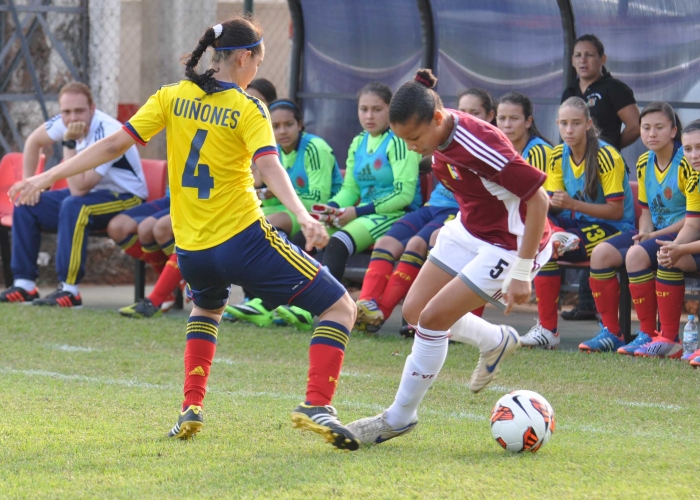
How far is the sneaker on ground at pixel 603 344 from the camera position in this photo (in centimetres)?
637

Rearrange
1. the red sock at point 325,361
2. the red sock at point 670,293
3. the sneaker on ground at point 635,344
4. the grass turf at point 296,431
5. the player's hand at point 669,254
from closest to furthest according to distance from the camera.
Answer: the grass turf at point 296,431, the red sock at point 325,361, the player's hand at point 669,254, the red sock at point 670,293, the sneaker on ground at point 635,344

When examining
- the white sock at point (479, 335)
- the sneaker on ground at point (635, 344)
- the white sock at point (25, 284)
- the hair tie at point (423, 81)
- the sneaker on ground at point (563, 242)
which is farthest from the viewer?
the white sock at point (25, 284)

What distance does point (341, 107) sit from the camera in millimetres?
Result: 9195

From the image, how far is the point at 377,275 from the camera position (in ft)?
22.8

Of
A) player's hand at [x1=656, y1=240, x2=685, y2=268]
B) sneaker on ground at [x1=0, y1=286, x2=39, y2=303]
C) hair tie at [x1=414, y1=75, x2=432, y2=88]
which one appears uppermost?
hair tie at [x1=414, y1=75, x2=432, y2=88]

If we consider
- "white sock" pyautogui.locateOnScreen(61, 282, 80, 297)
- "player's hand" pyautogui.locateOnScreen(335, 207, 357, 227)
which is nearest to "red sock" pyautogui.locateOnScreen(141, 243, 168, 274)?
"white sock" pyautogui.locateOnScreen(61, 282, 80, 297)

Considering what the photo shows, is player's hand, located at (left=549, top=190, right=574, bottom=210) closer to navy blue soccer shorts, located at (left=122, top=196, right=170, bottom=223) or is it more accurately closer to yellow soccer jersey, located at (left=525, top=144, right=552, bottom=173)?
yellow soccer jersey, located at (left=525, top=144, right=552, bottom=173)

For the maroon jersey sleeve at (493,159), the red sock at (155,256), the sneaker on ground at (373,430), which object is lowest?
the red sock at (155,256)

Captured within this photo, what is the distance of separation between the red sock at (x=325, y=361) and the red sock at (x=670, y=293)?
2.90 m

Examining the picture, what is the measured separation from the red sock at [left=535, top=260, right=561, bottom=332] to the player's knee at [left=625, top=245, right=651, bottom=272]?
0.52 meters

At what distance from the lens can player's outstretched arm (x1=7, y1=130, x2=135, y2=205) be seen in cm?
390

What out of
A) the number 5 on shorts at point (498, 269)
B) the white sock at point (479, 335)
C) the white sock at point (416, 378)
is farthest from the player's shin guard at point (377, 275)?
the white sock at point (416, 378)

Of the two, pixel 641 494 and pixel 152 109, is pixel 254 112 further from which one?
pixel 641 494

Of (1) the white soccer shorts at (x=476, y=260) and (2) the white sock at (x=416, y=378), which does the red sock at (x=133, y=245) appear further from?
(2) the white sock at (x=416, y=378)
